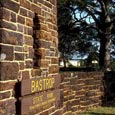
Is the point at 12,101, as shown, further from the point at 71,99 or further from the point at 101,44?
the point at 101,44

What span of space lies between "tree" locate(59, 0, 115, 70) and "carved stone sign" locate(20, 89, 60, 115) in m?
17.4

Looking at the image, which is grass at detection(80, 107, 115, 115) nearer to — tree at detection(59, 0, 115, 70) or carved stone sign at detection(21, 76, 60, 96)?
carved stone sign at detection(21, 76, 60, 96)

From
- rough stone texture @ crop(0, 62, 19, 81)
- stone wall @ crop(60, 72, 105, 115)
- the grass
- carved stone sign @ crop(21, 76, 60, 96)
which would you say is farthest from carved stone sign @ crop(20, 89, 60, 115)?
the grass

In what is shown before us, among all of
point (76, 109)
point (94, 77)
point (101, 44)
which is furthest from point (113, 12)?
point (76, 109)

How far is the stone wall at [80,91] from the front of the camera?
1042 centimetres

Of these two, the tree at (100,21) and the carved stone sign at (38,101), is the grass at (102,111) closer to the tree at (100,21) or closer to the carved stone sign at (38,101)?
the carved stone sign at (38,101)

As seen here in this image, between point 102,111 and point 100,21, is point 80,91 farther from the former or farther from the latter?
point 100,21

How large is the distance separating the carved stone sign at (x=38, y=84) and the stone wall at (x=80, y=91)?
3.37 meters

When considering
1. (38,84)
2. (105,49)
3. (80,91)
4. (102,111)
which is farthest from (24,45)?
(105,49)

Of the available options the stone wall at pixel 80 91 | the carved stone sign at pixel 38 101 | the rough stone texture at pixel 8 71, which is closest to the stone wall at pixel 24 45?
the rough stone texture at pixel 8 71

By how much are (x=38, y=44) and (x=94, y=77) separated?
23.5 ft

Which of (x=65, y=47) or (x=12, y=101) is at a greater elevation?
(x=65, y=47)

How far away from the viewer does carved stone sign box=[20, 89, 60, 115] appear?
527cm

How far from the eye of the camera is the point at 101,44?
1022 inches
